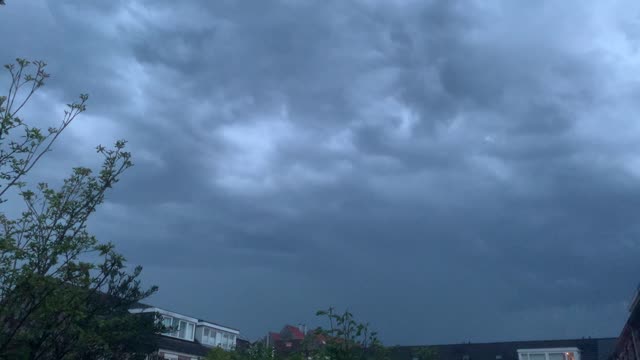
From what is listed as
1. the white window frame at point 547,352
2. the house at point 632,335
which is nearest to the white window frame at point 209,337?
the white window frame at point 547,352

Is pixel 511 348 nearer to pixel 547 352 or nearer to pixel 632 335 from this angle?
pixel 547 352

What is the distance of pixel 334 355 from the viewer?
14.9 m

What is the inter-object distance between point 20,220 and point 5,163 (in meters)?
1.17

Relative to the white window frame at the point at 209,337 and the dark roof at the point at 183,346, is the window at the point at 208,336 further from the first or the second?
the dark roof at the point at 183,346

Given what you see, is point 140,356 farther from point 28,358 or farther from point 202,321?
point 202,321

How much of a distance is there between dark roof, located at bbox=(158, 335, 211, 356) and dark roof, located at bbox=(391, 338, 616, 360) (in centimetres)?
2571

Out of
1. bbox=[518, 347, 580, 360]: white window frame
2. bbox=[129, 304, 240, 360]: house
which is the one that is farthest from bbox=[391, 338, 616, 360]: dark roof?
bbox=[129, 304, 240, 360]: house

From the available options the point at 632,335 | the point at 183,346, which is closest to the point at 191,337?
the point at 183,346

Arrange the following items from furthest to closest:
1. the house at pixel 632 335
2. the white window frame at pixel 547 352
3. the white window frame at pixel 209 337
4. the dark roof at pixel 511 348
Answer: the dark roof at pixel 511 348 < the white window frame at pixel 547 352 < the white window frame at pixel 209 337 < the house at pixel 632 335

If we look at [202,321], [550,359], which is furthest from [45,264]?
[550,359]

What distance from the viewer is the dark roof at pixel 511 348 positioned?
75869 millimetres

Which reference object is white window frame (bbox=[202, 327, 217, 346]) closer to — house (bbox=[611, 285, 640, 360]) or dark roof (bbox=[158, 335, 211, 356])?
dark roof (bbox=[158, 335, 211, 356])

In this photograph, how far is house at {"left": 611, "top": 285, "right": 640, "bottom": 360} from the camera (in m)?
38.2

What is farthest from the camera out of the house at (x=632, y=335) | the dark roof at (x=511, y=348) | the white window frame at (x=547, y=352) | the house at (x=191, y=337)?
the dark roof at (x=511, y=348)
